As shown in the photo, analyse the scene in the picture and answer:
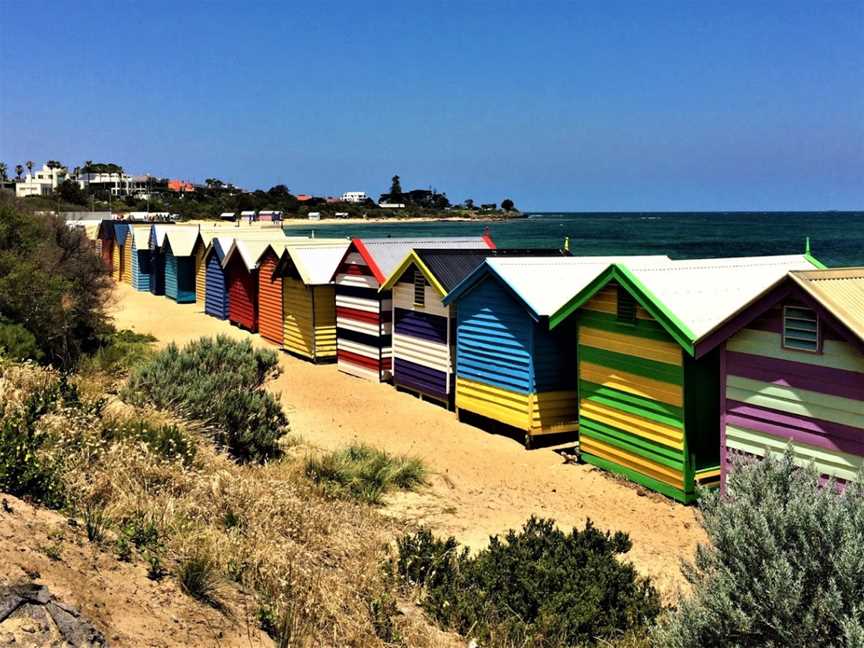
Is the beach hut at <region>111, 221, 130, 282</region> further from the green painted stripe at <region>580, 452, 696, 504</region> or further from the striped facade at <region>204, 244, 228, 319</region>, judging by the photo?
the green painted stripe at <region>580, 452, 696, 504</region>

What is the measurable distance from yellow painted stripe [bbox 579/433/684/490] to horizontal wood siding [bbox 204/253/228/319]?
19934 mm

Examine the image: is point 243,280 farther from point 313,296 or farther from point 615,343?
point 615,343

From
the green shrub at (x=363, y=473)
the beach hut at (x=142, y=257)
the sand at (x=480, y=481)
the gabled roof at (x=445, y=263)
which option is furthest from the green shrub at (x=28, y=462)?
the beach hut at (x=142, y=257)

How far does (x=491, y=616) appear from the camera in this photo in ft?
21.1

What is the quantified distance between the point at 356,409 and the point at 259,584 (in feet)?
35.0

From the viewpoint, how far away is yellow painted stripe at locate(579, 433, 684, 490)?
11191 millimetres

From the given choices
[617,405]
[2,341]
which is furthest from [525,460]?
[2,341]

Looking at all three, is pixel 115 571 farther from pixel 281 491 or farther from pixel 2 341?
pixel 2 341

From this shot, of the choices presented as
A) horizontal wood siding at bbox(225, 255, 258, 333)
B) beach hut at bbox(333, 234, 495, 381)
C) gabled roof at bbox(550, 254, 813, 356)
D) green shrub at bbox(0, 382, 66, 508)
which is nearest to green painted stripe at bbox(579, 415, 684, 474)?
gabled roof at bbox(550, 254, 813, 356)

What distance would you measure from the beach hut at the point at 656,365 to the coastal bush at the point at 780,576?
5.40m

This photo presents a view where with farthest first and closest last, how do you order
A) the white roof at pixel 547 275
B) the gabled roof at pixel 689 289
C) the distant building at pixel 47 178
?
1. the distant building at pixel 47 178
2. the white roof at pixel 547 275
3. the gabled roof at pixel 689 289

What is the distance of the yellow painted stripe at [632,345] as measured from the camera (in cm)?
1114

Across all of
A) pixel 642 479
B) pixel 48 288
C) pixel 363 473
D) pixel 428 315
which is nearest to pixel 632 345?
pixel 642 479

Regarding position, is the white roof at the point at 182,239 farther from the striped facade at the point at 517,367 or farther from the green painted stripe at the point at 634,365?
the green painted stripe at the point at 634,365
